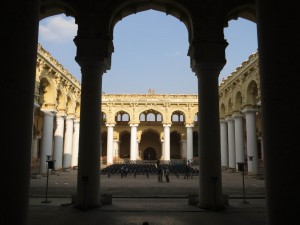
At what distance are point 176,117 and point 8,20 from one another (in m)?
41.1

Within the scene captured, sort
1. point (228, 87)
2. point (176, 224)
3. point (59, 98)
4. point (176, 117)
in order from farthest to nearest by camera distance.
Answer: point (176, 117) → point (228, 87) → point (59, 98) → point (176, 224)

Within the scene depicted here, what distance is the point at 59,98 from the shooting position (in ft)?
74.6

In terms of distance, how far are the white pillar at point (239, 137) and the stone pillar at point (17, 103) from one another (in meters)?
21.0

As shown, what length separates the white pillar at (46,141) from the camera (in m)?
19.0

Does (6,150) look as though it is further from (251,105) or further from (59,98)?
(59,98)

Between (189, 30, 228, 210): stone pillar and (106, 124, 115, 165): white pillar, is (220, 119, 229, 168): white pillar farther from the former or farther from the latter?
(189, 30, 228, 210): stone pillar

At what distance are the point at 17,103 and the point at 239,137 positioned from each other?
70.5 ft

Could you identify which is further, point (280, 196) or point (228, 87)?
point (228, 87)

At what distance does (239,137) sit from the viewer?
22156mm

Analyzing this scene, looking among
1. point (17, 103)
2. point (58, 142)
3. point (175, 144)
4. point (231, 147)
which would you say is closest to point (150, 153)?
point (175, 144)

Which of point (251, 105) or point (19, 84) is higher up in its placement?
point (251, 105)

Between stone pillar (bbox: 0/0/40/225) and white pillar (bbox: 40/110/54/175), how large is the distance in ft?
57.8

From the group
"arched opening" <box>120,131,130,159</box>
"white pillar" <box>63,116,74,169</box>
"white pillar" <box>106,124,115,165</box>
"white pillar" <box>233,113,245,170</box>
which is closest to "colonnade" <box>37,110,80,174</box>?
"white pillar" <box>63,116,74,169</box>

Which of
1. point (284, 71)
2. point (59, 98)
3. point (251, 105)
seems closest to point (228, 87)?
point (251, 105)
